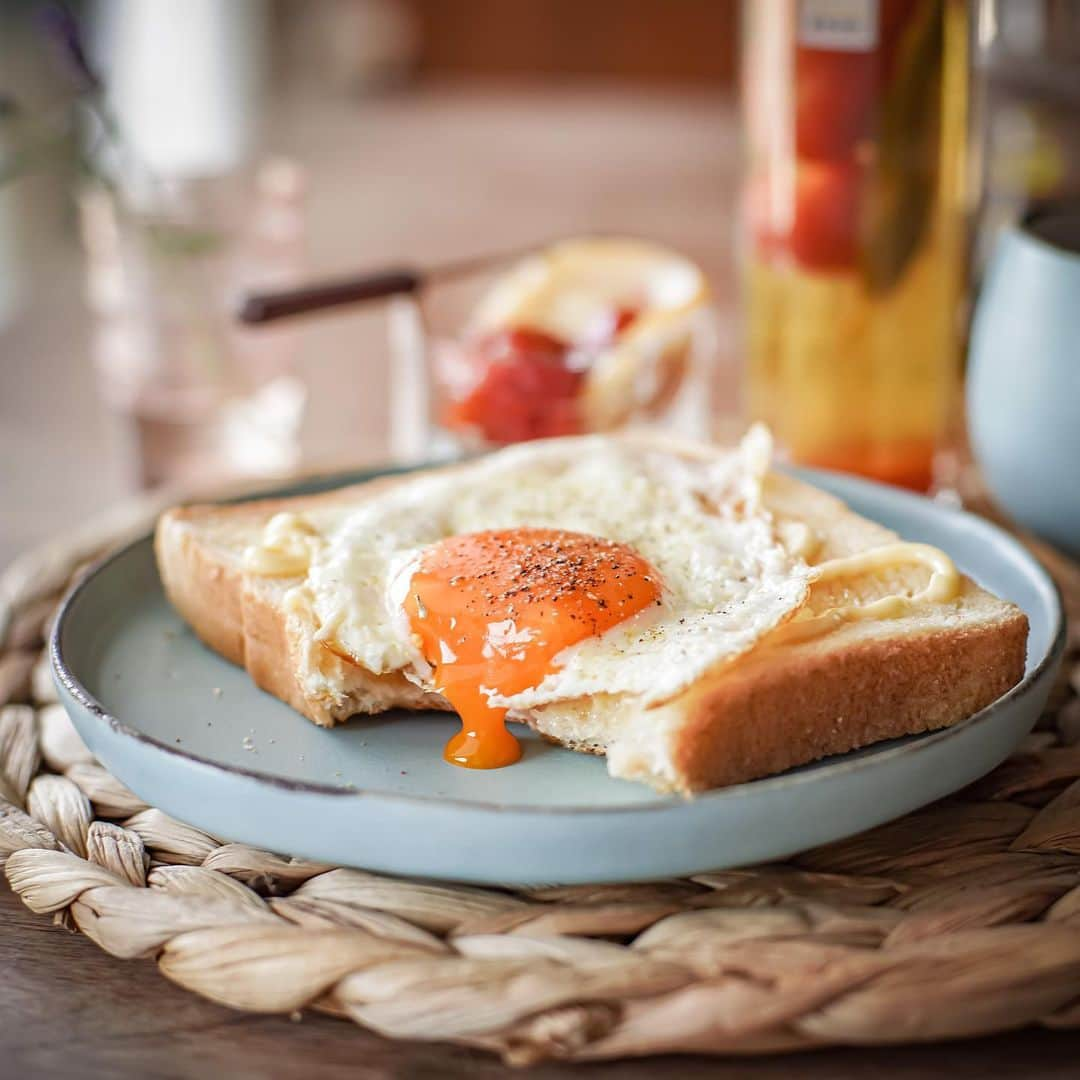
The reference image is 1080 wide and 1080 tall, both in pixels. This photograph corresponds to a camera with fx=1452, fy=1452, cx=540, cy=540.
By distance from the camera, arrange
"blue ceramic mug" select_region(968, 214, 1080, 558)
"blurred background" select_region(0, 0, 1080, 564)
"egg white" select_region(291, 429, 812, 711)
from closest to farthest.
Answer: "egg white" select_region(291, 429, 812, 711) → "blue ceramic mug" select_region(968, 214, 1080, 558) → "blurred background" select_region(0, 0, 1080, 564)

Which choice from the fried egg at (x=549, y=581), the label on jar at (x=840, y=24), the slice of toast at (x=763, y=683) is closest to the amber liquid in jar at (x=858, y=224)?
the label on jar at (x=840, y=24)

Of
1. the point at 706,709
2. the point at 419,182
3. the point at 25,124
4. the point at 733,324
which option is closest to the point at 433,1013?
the point at 706,709

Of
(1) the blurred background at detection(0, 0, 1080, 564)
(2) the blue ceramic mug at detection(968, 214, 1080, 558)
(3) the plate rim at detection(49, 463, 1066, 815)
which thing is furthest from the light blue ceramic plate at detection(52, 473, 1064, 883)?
(1) the blurred background at detection(0, 0, 1080, 564)

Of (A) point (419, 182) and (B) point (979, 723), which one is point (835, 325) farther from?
(A) point (419, 182)

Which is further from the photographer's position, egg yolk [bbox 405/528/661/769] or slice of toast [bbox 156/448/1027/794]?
egg yolk [bbox 405/528/661/769]

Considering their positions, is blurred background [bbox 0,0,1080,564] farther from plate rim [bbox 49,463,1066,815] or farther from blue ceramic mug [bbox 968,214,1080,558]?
plate rim [bbox 49,463,1066,815]

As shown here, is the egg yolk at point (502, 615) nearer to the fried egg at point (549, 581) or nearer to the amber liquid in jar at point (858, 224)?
the fried egg at point (549, 581)
